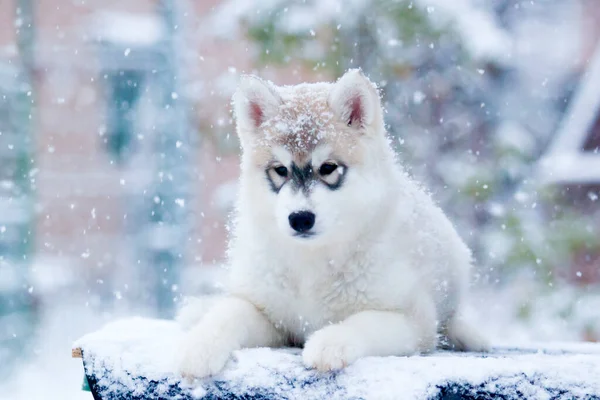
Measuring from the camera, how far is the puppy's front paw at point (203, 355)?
6.52ft

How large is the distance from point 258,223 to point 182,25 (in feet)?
14.2

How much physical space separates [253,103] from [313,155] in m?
0.34

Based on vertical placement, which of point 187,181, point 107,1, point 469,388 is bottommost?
point 469,388

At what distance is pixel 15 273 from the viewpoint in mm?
6941

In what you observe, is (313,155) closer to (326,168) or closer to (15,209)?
(326,168)

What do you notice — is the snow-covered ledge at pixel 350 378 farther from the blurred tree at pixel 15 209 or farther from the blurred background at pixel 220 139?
the blurred tree at pixel 15 209

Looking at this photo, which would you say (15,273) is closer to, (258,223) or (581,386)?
(258,223)

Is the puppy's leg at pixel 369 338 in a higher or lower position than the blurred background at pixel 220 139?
lower

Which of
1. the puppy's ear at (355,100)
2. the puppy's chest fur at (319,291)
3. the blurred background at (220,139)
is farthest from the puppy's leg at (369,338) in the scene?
the blurred background at (220,139)

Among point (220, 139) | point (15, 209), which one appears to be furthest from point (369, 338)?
point (15, 209)

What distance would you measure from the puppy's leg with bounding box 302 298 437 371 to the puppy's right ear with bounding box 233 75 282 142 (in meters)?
0.74

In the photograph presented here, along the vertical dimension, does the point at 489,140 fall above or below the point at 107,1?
below

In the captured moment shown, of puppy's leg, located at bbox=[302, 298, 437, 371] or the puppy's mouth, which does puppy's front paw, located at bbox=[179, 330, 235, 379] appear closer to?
puppy's leg, located at bbox=[302, 298, 437, 371]

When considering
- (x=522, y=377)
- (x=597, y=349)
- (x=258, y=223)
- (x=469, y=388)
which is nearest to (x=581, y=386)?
(x=522, y=377)
